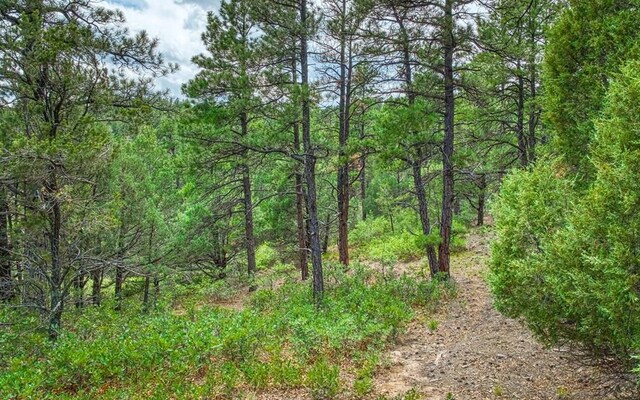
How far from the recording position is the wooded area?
4770mm

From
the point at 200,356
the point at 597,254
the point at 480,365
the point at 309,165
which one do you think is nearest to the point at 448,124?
the point at 309,165

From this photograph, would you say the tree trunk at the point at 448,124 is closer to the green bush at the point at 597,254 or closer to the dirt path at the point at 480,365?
the dirt path at the point at 480,365

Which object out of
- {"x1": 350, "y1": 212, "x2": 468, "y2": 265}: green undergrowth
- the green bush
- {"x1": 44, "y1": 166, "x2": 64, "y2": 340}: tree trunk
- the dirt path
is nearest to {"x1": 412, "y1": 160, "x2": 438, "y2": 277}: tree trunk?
{"x1": 350, "y1": 212, "x2": 468, "y2": 265}: green undergrowth

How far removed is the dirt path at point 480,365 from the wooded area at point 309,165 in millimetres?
427

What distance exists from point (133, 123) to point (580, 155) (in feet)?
27.1

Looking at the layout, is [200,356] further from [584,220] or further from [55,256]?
[584,220]

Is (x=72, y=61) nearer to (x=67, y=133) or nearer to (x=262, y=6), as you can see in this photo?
(x=67, y=133)

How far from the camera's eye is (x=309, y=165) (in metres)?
10.0

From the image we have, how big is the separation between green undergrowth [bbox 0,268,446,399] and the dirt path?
497mm

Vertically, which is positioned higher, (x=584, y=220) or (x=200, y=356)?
(x=584, y=220)

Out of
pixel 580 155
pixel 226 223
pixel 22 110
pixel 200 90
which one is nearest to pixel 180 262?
pixel 226 223

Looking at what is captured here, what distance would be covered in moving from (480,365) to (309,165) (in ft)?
19.1

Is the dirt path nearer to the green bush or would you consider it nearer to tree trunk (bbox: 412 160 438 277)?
the green bush

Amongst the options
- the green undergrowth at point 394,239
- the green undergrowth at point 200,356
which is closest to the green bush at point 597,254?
the green undergrowth at point 200,356
